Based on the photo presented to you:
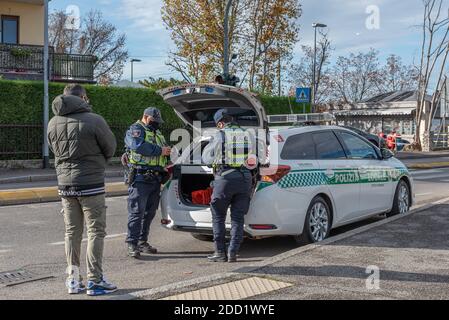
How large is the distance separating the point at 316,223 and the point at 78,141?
347cm

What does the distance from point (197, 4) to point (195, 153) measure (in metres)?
23.7

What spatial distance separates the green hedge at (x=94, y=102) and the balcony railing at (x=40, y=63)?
15.4 ft

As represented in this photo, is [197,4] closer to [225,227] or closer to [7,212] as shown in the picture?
[7,212]

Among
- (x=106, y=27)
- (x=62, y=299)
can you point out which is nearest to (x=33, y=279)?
(x=62, y=299)

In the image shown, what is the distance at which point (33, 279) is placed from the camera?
19.5 ft

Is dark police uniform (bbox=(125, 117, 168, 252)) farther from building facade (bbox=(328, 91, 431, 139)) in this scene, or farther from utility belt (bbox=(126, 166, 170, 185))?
building facade (bbox=(328, 91, 431, 139))

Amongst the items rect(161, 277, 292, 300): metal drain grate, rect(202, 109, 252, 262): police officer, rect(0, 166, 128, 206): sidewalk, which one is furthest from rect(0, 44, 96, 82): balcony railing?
rect(161, 277, 292, 300): metal drain grate

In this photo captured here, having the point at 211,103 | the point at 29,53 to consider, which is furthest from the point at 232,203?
the point at 29,53

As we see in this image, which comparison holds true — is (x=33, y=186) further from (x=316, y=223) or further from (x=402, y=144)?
(x=402, y=144)

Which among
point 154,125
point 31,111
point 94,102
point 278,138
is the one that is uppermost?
point 94,102

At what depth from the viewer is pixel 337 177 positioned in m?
7.78

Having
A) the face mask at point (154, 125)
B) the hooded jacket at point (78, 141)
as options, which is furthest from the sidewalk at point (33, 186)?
the hooded jacket at point (78, 141)

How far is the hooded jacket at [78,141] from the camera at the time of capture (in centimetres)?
519

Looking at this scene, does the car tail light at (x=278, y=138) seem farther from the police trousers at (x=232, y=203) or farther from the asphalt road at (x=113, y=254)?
the asphalt road at (x=113, y=254)
